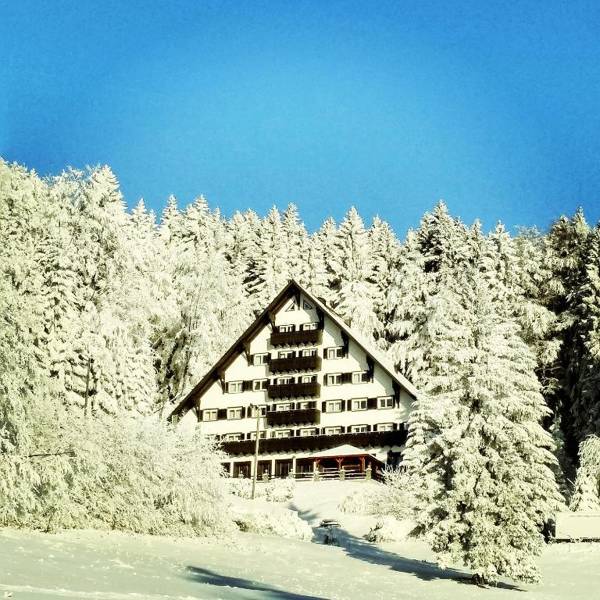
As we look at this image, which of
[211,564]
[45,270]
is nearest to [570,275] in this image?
[45,270]

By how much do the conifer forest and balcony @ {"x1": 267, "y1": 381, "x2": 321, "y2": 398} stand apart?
17.5 ft

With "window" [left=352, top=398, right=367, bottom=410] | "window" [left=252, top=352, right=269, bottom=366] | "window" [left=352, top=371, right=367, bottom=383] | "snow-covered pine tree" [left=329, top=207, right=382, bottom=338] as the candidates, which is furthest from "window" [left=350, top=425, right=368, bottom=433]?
"snow-covered pine tree" [left=329, top=207, right=382, bottom=338]

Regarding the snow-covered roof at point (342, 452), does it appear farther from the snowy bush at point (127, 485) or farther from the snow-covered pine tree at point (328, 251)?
the snowy bush at point (127, 485)

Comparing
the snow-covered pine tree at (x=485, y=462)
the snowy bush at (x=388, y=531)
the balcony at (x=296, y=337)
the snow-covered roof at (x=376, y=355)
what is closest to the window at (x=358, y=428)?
the snow-covered roof at (x=376, y=355)

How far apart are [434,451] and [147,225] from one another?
5917 centimetres

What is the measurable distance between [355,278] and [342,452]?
84.8ft

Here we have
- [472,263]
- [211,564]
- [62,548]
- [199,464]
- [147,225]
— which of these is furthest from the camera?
[147,225]

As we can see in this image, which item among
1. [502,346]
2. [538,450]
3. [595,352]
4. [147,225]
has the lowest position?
[538,450]

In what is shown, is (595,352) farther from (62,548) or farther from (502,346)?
(62,548)

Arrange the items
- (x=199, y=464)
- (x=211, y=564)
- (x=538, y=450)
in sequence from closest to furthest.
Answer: (x=211, y=564) < (x=199, y=464) < (x=538, y=450)

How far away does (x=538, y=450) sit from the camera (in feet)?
106

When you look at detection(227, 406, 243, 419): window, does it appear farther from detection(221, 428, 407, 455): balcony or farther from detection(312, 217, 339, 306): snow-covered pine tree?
detection(312, 217, 339, 306): snow-covered pine tree

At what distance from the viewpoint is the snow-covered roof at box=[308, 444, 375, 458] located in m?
65.5

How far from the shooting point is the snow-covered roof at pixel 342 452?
215ft
